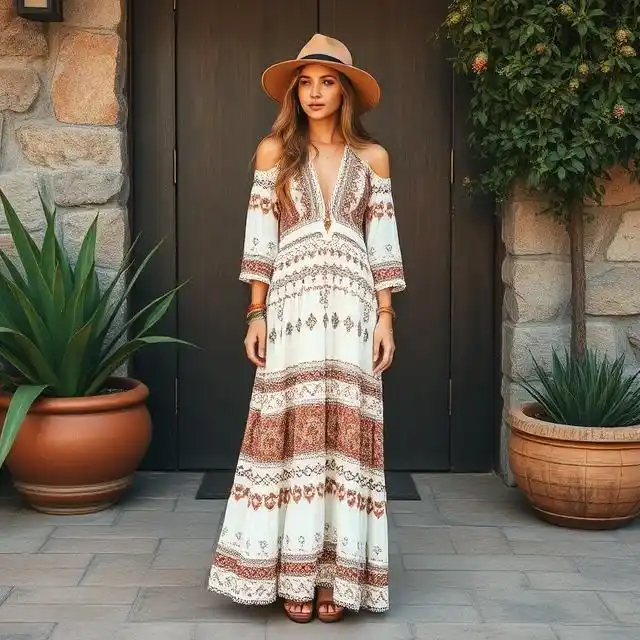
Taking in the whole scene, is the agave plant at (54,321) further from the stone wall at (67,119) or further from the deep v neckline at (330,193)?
the deep v neckline at (330,193)

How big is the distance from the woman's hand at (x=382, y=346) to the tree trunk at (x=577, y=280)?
1397mm

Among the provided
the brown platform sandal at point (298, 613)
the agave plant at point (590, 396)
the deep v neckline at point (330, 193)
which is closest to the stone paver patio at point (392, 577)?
the brown platform sandal at point (298, 613)

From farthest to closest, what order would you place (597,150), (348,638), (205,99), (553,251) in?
(205,99) < (553,251) < (597,150) < (348,638)

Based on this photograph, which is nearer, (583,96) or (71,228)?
(583,96)

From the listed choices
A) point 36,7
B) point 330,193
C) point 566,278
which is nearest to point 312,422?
point 330,193

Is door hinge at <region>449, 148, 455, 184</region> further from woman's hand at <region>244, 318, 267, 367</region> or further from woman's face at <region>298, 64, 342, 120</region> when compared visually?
woman's hand at <region>244, 318, 267, 367</region>

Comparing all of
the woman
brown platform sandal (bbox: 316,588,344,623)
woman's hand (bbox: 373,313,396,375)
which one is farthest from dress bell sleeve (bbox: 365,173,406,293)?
brown platform sandal (bbox: 316,588,344,623)

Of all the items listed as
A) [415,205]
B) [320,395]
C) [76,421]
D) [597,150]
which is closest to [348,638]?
[320,395]

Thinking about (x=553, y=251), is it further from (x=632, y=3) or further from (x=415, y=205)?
Answer: (x=632, y=3)

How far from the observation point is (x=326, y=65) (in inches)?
122

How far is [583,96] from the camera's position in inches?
161

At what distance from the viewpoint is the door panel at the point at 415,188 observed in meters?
4.75

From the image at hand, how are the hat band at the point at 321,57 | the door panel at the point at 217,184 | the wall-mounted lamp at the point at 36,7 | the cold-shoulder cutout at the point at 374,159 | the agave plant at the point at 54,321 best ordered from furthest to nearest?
the door panel at the point at 217,184, the wall-mounted lamp at the point at 36,7, the agave plant at the point at 54,321, the cold-shoulder cutout at the point at 374,159, the hat band at the point at 321,57

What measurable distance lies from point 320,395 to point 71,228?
6.07 feet
